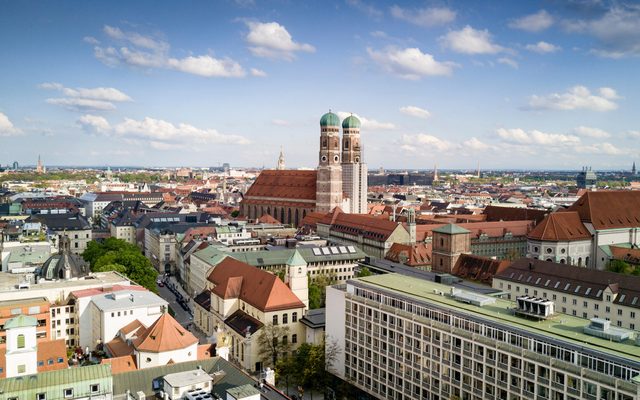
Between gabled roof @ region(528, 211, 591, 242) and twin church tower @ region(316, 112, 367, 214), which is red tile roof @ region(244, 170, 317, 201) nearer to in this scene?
twin church tower @ region(316, 112, 367, 214)

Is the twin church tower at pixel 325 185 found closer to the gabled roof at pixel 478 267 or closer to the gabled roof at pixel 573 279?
the gabled roof at pixel 478 267

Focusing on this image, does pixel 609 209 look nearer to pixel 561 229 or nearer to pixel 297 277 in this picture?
pixel 561 229

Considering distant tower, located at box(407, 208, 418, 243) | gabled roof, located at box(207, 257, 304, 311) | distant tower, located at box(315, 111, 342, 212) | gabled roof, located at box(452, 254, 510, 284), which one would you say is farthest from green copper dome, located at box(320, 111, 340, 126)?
gabled roof, located at box(207, 257, 304, 311)

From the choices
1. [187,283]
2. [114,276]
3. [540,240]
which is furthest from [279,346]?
[540,240]

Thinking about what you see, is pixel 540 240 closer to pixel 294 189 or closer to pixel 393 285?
pixel 393 285

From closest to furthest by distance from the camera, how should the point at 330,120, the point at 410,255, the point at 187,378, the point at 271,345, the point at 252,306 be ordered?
the point at 187,378
the point at 271,345
the point at 252,306
the point at 410,255
the point at 330,120

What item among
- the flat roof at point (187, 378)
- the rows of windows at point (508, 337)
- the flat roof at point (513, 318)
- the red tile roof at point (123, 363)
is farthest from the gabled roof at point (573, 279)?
the red tile roof at point (123, 363)

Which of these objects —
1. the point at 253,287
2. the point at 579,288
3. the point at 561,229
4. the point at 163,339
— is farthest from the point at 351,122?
the point at 163,339
